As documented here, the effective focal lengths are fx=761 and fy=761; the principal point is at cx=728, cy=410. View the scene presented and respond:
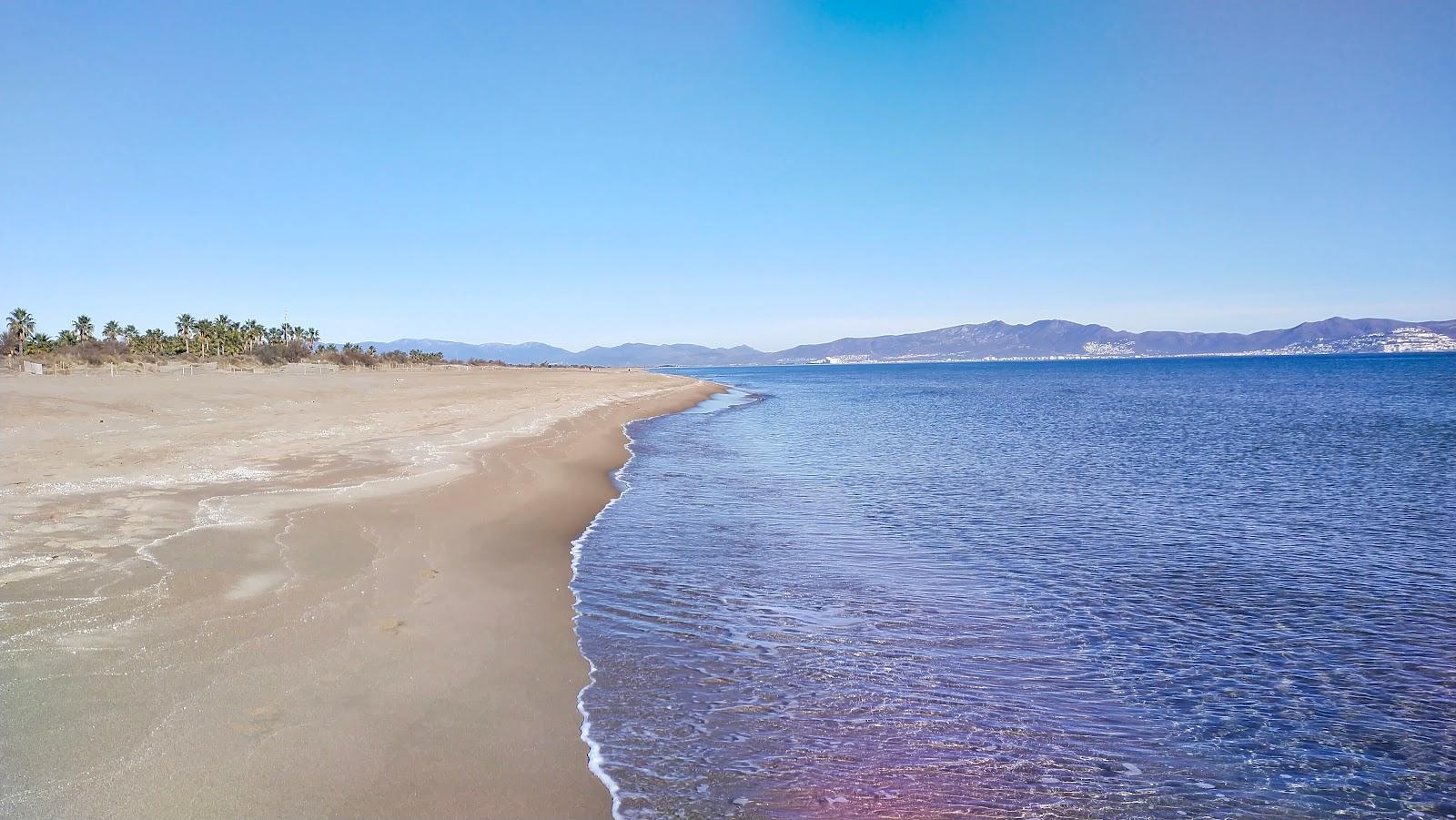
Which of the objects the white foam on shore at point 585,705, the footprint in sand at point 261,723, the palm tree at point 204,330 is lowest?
the white foam on shore at point 585,705

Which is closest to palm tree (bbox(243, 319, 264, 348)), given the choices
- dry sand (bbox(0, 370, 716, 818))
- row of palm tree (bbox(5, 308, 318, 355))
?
row of palm tree (bbox(5, 308, 318, 355))

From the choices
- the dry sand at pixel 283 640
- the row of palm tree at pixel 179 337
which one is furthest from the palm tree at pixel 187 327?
the dry sand at pixel 283 640

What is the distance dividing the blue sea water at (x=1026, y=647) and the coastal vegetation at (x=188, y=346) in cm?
6139

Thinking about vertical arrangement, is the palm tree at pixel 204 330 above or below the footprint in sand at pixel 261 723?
above

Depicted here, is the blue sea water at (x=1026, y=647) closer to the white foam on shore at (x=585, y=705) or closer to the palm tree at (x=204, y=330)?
the white foam on shore at (x=585, y=705)

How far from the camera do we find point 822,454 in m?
25.1

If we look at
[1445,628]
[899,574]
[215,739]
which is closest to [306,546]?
[215,739]

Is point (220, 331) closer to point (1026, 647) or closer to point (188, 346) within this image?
point (188, 346)

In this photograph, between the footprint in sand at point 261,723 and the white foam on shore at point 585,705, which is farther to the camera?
the footprint in sand at point 261,723

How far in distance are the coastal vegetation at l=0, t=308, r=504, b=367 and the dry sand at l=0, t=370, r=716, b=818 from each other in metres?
55.1

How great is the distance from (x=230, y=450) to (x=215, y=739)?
15.0 metres

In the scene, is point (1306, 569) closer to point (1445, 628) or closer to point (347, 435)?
point (1445, 628)

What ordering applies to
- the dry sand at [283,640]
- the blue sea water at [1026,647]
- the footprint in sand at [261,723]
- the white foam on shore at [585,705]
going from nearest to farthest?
the dry sand at [283,640] < the white foam on shore at [585,705] < the footprint in sand at [261,723] < the blue sea water at [1026,647]

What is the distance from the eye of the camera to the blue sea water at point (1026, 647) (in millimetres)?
5223
